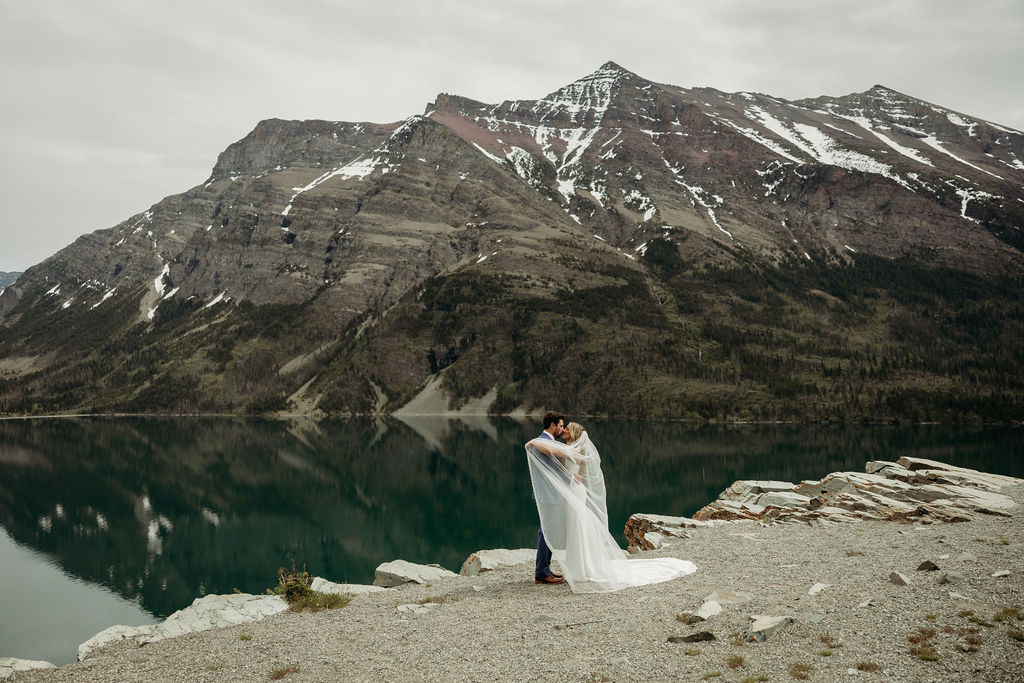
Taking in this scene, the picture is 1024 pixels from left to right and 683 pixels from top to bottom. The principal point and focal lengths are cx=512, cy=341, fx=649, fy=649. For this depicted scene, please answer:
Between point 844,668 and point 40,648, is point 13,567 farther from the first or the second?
point 844,668

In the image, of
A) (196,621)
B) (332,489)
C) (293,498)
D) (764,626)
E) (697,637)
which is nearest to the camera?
(764,626)

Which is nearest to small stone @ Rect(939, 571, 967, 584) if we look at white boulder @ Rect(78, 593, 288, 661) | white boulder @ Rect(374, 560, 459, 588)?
white boulder @ Rect(374, 560, 459, 588)

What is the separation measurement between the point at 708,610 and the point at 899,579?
478 cm

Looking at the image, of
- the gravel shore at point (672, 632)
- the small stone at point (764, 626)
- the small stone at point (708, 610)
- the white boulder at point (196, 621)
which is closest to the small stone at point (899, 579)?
the gravel shore at point (672, 632)

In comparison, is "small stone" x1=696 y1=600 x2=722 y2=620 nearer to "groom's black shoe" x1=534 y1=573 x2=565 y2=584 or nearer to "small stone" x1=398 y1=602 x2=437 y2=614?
"groom's black shoe" x1=534 y1=573 x2=565 y2=584

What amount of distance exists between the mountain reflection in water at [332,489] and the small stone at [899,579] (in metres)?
36.0

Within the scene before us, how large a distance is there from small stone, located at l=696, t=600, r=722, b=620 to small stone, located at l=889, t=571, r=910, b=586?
14.3 ft

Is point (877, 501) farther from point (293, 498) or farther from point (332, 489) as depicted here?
point (332, 489)

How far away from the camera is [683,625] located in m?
12.9

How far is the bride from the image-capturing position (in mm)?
16594

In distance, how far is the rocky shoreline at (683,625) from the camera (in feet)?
34.9

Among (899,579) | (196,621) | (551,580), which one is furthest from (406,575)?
(899,579)

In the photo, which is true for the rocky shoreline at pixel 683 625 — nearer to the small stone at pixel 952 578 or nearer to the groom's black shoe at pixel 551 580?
the small stone at pixel 952 578

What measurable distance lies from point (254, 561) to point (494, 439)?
90.9 m
